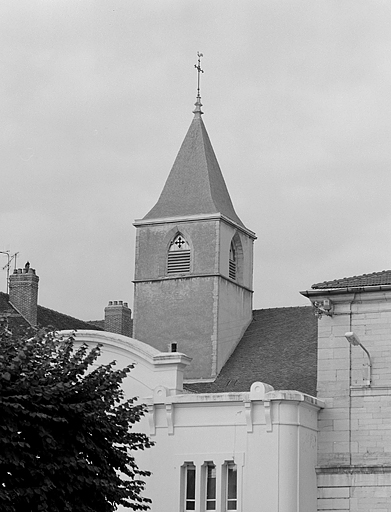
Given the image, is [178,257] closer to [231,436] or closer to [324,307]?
[324,307]

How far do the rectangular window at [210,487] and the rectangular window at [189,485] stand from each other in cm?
42

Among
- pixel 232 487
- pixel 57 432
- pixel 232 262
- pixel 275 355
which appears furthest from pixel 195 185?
pixel 57 432

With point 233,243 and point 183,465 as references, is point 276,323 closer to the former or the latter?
point 233,243

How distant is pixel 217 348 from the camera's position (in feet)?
171

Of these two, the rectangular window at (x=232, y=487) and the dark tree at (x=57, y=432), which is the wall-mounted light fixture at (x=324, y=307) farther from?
the dark tree at (x=57, y=432)

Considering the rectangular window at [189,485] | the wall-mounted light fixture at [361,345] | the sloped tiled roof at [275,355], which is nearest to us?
the wall-mounted light fixture at [361,345]

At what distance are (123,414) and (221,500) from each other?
7.46m

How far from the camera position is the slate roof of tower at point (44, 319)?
5594 cm

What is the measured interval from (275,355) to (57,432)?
20797mm

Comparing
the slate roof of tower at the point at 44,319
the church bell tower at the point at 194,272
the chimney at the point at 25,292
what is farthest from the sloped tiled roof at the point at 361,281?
the chimney at the point at 25,292

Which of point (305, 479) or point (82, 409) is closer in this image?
point (82, 409)

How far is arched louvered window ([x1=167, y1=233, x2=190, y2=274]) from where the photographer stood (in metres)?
53.9

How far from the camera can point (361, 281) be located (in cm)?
3912

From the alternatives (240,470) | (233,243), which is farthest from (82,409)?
(233,243)
